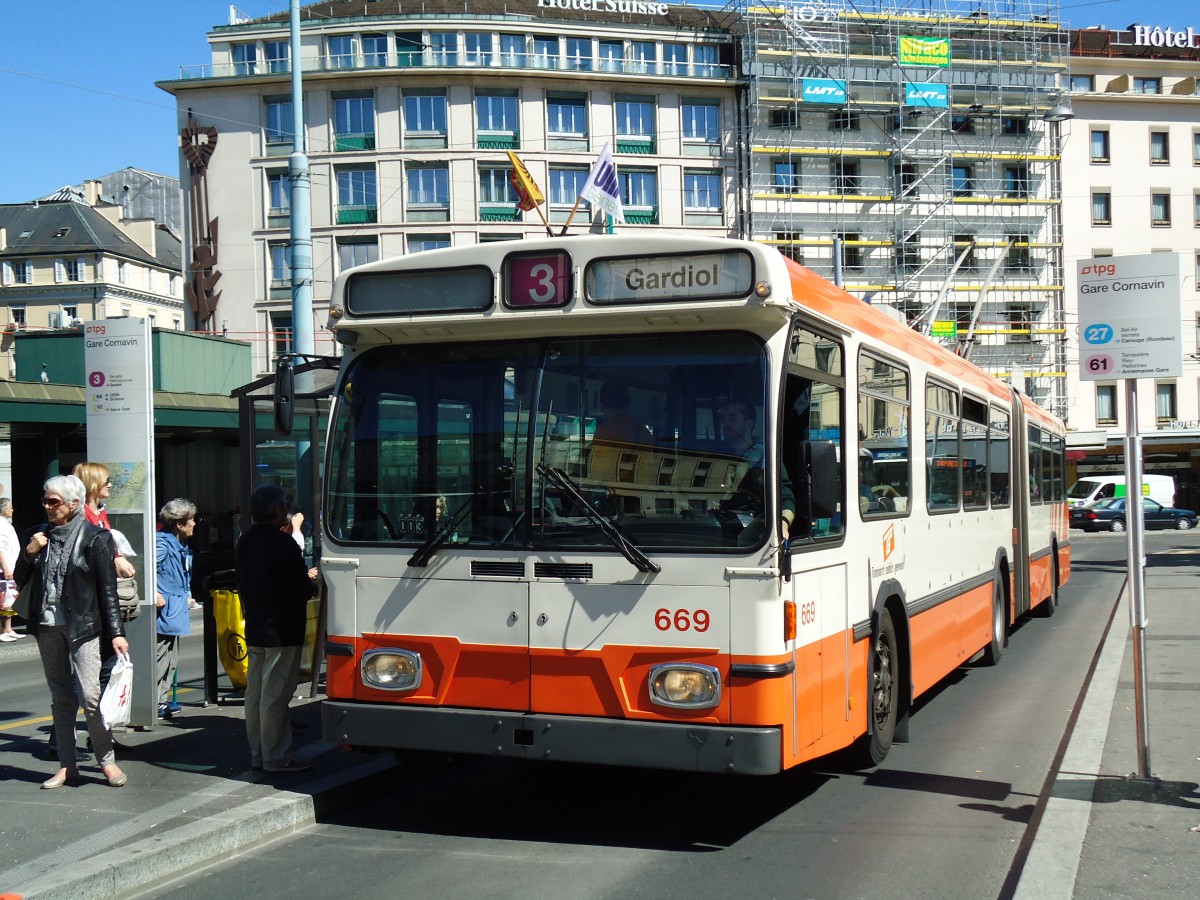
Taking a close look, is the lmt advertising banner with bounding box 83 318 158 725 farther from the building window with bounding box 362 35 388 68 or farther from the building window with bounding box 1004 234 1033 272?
the building window with bounding box 1004 234 1033 272


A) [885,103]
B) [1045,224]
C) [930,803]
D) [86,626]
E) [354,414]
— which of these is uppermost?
[885,103]

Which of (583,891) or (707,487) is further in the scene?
(707,487)

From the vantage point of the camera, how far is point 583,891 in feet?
18.2

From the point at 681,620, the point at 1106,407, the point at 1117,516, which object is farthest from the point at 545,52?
the point at 681,620

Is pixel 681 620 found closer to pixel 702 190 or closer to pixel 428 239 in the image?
pixel 428 239

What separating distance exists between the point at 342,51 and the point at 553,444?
51.1 metres

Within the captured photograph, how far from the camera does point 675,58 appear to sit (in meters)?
55.3

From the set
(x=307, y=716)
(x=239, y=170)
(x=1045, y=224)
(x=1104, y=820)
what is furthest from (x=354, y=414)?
(x=1045, y=224)

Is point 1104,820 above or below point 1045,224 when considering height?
below

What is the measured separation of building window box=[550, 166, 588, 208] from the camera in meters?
53.4

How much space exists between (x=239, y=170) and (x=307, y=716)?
1907 inches

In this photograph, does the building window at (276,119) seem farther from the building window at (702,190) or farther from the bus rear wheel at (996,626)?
the bus rear wheel at (996,626)

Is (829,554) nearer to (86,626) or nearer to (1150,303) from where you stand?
(1150,303)

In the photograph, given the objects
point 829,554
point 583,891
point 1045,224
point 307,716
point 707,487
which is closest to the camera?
point 583,891
